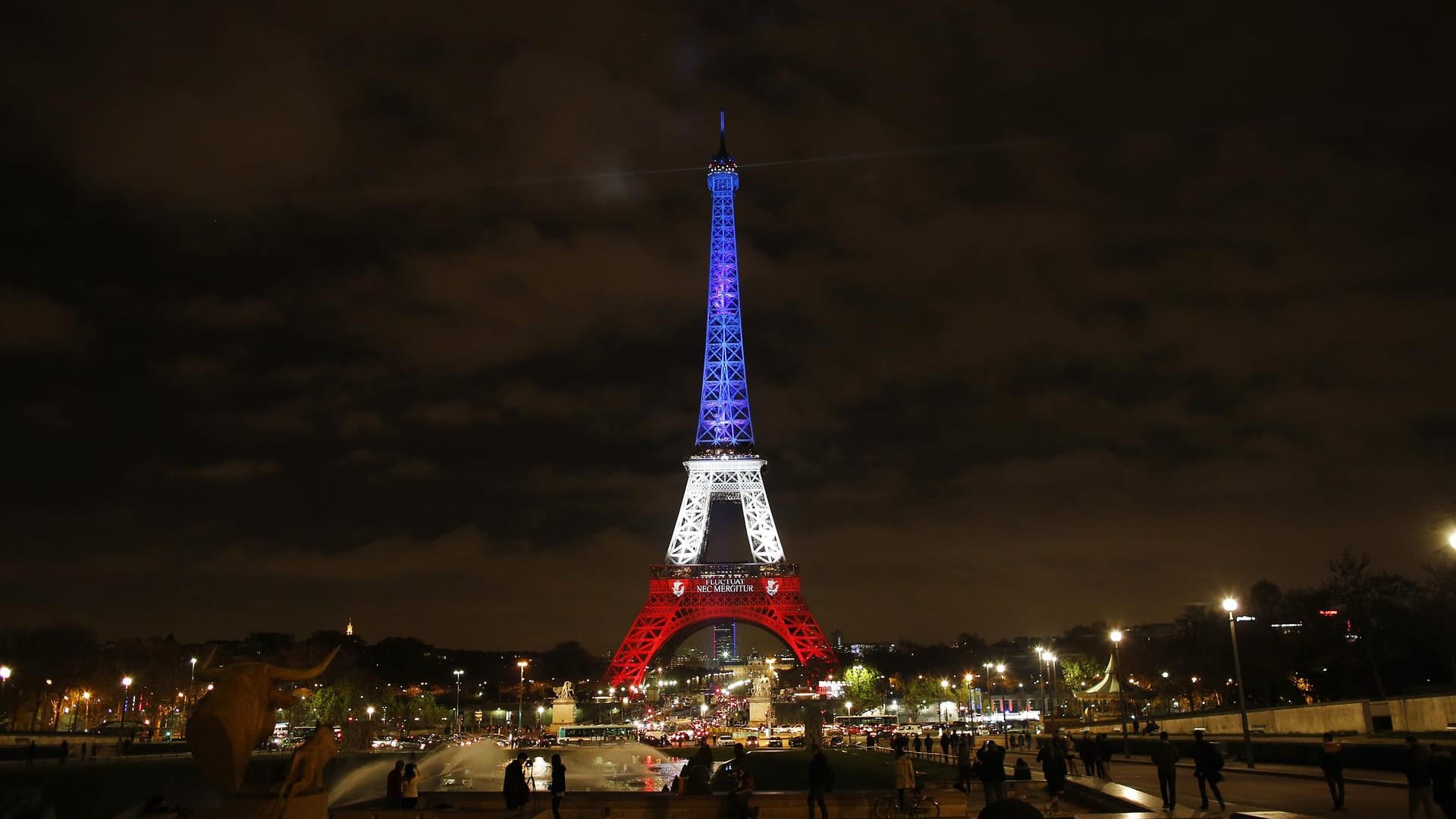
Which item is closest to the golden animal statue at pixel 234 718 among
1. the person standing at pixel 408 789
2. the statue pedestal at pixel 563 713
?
the person standing at pixel 408 789

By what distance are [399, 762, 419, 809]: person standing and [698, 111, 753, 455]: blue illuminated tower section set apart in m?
80.2

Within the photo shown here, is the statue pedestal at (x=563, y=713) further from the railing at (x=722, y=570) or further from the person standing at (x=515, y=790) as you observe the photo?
the person standing at (x=515, y=790)

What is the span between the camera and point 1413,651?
6300cm

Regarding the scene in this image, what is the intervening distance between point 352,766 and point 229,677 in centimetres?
5142

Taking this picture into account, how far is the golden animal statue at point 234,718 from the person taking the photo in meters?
15.7

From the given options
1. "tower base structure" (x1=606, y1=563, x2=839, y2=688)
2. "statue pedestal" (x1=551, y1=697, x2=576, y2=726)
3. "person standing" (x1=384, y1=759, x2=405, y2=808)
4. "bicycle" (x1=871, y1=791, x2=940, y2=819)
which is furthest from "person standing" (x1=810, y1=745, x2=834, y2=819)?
"statue pedestal" (x1=551, y1=697, x2=576, y2=726)

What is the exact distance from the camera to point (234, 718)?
52.1 ft

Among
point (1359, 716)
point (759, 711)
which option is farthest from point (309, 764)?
point (759, 711)

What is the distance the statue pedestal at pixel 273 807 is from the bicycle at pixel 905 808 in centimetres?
1156

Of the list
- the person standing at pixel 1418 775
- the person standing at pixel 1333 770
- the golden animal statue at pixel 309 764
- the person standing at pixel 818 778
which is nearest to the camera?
the golden animal statue at pixel 309 764

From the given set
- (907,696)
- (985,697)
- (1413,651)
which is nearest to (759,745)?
(1413,651)

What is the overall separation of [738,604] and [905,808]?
7546 cm

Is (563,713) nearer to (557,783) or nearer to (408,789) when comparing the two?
(408,789)

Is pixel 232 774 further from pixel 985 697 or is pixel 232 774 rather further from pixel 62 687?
pixel 985 697
